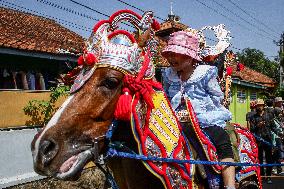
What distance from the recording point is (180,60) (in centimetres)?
336

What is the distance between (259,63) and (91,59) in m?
53.8

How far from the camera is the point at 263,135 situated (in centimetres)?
1048

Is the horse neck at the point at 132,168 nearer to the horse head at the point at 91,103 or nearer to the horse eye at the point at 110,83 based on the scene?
the horse head at the point at 91,103

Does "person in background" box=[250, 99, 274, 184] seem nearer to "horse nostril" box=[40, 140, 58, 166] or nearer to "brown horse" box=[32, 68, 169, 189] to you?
"brown horse" box=[32, 68, 169, 189]

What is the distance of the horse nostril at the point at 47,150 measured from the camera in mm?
2418

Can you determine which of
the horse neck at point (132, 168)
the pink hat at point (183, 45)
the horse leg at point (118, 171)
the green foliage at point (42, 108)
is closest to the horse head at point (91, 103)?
the horse neck at point (132, 168)

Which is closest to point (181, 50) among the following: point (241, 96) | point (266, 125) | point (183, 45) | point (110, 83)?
point (183, 45)

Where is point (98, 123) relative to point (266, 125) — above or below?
below

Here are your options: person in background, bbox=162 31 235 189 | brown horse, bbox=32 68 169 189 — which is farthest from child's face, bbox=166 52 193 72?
brown horse, bbox=32 68 169 189

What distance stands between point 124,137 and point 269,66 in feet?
173

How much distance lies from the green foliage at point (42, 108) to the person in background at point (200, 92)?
6.51 metres

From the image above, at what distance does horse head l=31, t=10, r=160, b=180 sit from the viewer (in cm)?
246

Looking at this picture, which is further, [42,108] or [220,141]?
[42,108]

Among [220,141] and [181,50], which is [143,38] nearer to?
[181,50]
